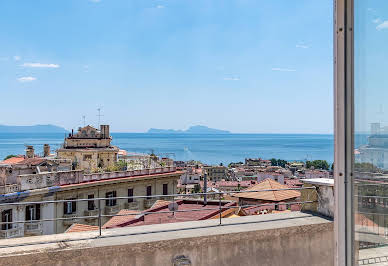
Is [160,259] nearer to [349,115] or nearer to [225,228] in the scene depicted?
[225,228]

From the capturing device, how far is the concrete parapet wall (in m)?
2.61

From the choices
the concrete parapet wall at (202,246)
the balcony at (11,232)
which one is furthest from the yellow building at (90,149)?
the concrete parapet wall at (202,246)

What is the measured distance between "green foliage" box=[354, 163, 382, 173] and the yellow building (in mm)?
29290

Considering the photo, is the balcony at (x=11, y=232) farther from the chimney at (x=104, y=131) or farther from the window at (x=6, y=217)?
the chimney at (x=104, y=131)

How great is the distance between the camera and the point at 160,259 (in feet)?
9.18

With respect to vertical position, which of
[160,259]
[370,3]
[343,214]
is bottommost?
[160,259]

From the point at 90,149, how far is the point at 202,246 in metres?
31.1

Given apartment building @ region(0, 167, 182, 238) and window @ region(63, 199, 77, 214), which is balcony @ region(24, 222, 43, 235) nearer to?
apartment building @ region(0, 167, 182, 238)

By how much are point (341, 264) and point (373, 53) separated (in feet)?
2.32

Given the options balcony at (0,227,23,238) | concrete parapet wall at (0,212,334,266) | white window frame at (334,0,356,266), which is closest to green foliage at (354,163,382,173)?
white window frame at (334,0,356,266)

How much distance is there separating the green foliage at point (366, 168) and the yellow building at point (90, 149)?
1153 inches

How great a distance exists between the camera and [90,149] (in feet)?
106

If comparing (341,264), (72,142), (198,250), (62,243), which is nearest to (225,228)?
(198,250)

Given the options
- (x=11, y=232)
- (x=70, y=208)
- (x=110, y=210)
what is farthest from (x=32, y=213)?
(x=110, y=210)
